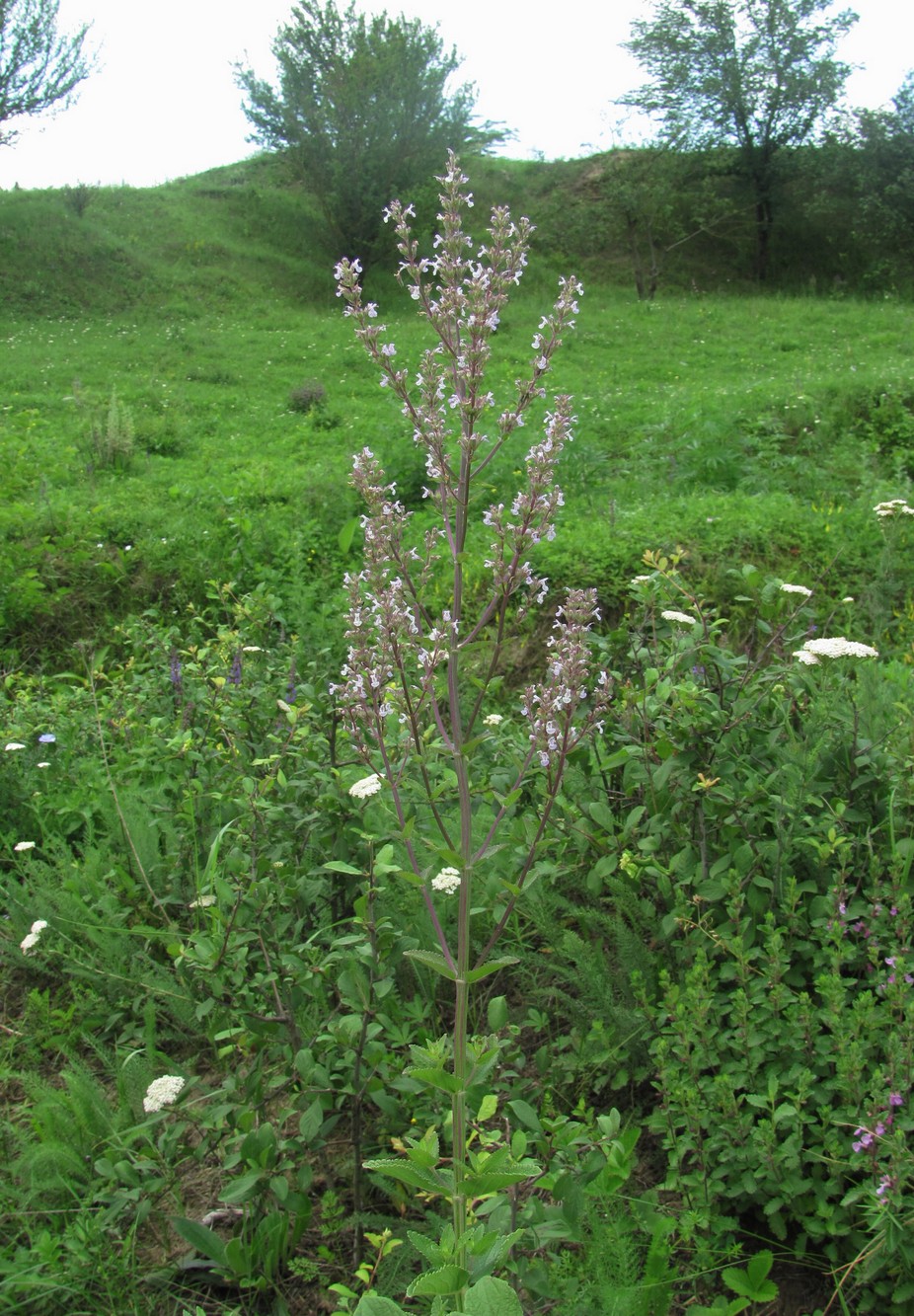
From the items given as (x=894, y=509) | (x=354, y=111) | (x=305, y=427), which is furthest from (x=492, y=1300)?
(x=354, y=111)

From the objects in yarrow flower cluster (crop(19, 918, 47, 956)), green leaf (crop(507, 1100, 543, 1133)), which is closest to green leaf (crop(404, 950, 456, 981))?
green leaf (crop(507, 1100, 543, 1133))

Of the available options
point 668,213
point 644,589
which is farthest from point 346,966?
point 668,213

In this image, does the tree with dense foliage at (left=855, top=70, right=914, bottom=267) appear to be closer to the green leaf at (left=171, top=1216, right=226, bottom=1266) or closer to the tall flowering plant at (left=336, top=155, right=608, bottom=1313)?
the tall flowering plant at (left=336, top=155, right=608, bottom=1313)

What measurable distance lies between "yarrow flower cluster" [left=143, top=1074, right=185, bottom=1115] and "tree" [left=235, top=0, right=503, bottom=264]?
23.2 metres

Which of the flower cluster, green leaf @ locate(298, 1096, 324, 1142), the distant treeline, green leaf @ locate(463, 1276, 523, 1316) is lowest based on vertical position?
green leaf @ locate(298, 1096, 324, 1142)

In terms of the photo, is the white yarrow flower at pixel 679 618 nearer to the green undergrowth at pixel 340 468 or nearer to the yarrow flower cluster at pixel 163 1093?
the green undergrowth at pixel 340 468

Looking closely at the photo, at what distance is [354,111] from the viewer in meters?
23.1

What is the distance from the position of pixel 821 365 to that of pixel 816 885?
11.8 m

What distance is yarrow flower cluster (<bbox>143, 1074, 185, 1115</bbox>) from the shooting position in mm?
2008

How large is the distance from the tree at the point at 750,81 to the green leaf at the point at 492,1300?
27551mm

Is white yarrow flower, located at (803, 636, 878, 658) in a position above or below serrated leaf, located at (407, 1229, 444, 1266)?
above

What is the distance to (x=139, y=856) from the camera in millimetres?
3055

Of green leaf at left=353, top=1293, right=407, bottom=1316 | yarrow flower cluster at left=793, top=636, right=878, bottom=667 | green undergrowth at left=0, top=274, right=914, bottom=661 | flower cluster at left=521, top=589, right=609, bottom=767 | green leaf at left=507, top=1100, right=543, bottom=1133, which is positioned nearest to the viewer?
green leaf at left=353, top=1293, right=407, bottom=1316

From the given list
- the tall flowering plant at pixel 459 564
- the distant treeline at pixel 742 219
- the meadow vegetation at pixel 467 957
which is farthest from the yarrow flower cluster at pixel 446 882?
the distant treeline at pixel 742 219
